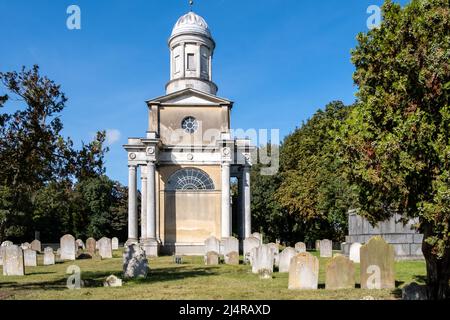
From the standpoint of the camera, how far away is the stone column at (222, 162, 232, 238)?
3030 centimetres

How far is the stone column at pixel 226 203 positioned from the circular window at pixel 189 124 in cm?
374

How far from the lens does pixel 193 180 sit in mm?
31875

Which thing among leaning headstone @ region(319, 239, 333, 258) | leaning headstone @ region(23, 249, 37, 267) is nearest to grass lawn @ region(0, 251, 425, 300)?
leaning headstone @ region(23, 249, 37, 267)

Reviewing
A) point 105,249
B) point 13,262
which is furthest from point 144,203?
point 13,262

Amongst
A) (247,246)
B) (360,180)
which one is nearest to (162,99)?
(247,246)

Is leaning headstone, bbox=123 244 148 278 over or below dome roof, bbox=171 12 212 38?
below

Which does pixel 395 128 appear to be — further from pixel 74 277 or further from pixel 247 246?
pixel 247 246

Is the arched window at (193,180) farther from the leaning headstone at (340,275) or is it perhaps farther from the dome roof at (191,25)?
the leaning headstone at (340,275)

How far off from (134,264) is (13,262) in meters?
5.23

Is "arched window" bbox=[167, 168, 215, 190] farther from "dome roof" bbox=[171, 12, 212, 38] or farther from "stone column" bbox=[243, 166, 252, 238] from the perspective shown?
"dome roof" bbox=[171, 12, 212, 38]

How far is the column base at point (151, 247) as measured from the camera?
29.1 meters

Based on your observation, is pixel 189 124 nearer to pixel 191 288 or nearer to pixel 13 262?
pixel 13 262

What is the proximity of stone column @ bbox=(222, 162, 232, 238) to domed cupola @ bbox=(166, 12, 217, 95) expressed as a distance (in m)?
7.55

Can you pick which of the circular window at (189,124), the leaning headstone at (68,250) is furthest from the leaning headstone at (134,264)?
the circular window at (189,124)
